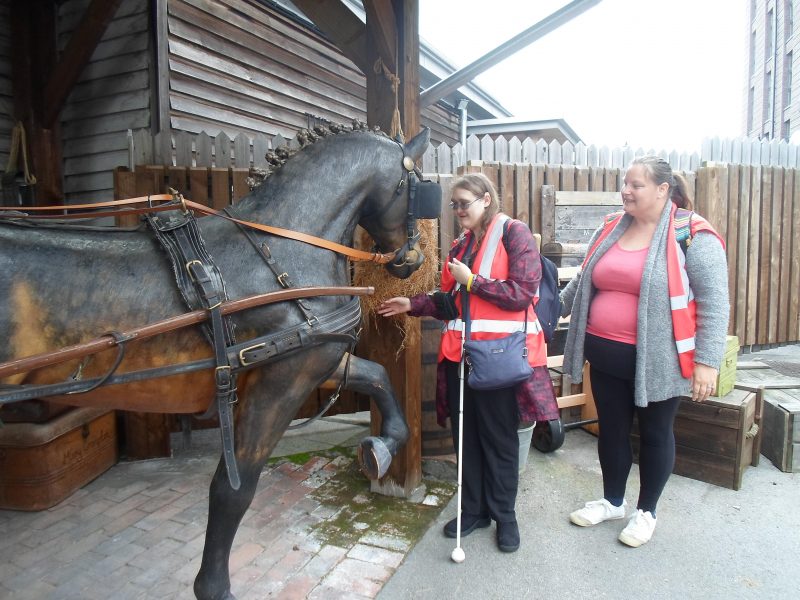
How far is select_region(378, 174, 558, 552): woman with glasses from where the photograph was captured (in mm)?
2525

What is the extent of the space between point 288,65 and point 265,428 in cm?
595

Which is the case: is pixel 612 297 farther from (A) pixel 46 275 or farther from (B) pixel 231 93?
(B) pixel 231 93

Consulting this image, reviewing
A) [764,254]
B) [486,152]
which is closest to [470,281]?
[486,152]

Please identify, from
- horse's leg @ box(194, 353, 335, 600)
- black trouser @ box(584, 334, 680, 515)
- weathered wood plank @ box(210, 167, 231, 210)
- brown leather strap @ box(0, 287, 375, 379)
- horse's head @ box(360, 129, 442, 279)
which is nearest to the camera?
brown leather strap @ box(0, 287, 375, 379)

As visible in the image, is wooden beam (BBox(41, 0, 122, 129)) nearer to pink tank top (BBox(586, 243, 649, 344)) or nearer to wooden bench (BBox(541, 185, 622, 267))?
wooden bench (BBox(541, 185, 622, 267))

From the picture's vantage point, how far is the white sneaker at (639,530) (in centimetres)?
274

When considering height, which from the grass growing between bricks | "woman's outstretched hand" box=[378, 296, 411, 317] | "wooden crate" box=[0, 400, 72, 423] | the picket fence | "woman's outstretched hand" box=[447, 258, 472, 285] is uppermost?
the picket fence

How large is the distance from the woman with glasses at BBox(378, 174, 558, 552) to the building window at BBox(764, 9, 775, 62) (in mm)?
23423

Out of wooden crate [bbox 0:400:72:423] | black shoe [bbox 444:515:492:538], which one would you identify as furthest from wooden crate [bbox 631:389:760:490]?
wooden crate [bbox 0:400:72:423]

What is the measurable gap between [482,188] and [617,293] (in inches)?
36.0

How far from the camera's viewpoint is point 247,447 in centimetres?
188

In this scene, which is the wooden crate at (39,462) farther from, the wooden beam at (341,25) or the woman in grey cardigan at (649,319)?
the woman in grey cardigan at (649,319)

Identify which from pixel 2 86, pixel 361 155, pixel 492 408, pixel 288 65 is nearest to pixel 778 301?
pixel 492 408

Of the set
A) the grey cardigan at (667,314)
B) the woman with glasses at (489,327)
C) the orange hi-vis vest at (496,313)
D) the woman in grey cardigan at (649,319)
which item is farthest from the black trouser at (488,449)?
the grey cardigan at (667,314)
